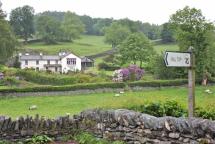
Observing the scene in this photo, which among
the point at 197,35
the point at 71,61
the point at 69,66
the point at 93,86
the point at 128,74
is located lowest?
the point at 93,86

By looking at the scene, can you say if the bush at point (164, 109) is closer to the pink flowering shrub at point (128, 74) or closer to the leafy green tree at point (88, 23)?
the pink flowering shrub at point (128, 74)

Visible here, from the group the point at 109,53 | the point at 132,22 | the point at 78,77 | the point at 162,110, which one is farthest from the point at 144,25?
the point at 162,110

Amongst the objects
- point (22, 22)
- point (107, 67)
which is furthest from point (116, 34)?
point (107, 67)

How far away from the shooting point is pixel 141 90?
46.1 meters

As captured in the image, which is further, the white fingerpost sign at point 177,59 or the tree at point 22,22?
the tree at point 22,22

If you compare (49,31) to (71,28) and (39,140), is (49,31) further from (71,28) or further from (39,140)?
(39,140)

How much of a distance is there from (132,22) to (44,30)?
2988 cm

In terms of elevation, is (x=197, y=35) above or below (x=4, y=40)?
below

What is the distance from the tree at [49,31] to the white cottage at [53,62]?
3202 cm

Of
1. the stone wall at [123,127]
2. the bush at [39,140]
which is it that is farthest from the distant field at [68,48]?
the bush at [39,140]

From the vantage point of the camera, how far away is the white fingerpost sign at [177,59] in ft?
35.0

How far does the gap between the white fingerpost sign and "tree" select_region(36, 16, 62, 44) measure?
114 m

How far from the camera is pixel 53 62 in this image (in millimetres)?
91250

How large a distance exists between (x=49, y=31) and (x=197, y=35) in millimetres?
84975
